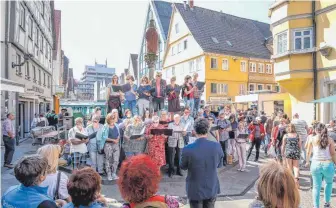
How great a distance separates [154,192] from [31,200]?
45.7 inches

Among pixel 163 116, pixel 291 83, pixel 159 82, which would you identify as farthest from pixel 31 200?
pixel 291 83

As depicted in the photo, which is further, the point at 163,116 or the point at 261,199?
the point at 163,116

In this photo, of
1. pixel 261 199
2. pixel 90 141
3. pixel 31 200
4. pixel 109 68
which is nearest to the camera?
pixel 261 199

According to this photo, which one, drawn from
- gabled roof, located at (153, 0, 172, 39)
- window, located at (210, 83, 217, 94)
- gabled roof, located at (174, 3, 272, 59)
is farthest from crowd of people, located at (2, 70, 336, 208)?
gabled roof, located at (153, 0, 172, 39)

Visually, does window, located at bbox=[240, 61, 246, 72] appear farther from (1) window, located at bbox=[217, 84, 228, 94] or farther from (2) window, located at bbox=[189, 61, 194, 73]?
(2) window, located at bbox=[189, 61, 194, 73]

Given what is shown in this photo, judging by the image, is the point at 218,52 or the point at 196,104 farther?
the point at 218,52

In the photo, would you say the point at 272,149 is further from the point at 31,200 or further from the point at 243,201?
the point at 31,200

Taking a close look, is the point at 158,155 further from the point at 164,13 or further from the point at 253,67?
the point at 164,13

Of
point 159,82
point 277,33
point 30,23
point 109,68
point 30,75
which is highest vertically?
point 109,68

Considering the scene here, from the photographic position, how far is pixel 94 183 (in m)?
2.51

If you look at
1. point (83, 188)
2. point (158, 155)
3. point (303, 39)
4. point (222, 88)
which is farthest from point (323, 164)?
point (222, 88)

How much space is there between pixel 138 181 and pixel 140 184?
3cm

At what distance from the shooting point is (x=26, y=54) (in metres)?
16.9

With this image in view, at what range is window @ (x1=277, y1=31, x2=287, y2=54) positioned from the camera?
16.6m
